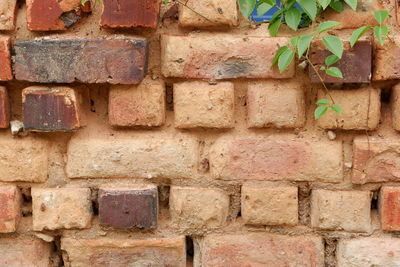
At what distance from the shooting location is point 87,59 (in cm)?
98

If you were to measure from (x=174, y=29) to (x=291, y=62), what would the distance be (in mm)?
228

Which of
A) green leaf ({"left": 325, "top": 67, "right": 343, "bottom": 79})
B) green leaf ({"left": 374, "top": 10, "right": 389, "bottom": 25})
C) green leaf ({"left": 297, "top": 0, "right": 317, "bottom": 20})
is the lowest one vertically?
green leaf ({"left": 325, "top": 67, "right": 343, "bottom": 79})

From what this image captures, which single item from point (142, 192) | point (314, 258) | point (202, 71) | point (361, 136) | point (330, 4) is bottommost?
point (314, 258)

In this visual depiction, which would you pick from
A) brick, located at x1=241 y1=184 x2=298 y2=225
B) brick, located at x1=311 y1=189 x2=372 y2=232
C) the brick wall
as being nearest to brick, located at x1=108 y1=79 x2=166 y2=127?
the brick wall

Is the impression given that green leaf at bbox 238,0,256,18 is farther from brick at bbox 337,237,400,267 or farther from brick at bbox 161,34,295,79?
brick at bbox 337,237,400,267

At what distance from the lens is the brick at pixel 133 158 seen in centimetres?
103

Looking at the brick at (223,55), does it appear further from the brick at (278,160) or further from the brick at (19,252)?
the brick at (19,252)

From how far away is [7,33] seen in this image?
1.02 metres

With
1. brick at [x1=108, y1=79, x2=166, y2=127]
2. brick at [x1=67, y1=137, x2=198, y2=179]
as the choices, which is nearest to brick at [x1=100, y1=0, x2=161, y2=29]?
brick at [x1=108, y1=79, x2=166, y2=127]

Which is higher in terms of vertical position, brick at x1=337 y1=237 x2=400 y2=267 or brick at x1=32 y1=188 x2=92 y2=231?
brick at x1=32 y1=188 x2=92 y2=231

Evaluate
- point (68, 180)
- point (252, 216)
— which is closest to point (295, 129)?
point (252, 216)

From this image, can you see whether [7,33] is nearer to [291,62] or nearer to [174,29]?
[174,29]

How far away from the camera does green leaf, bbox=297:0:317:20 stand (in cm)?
92

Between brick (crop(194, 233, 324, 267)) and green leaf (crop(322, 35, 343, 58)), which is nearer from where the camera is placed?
green leaf (crop(322, 35, 343, 58))
